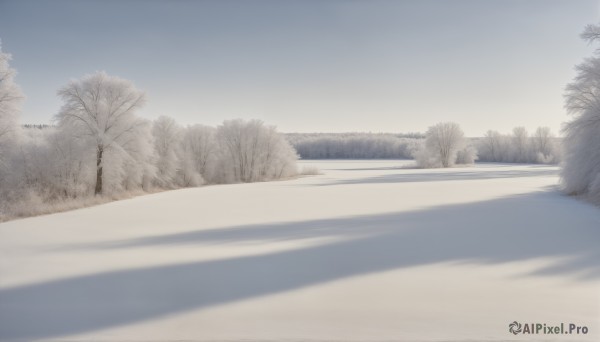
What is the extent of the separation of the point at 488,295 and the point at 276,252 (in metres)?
4.48

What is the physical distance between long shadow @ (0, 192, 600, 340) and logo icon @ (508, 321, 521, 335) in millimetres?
2609

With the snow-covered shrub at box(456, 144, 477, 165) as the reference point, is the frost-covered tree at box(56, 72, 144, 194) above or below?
above

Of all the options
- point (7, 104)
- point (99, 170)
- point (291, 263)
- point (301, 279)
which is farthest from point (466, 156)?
point (301, 279)

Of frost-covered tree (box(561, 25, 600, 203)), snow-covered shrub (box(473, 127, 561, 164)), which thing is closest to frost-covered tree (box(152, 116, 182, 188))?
frost-covered tree (box(561, 25, 600, 203))

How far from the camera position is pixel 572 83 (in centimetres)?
2091

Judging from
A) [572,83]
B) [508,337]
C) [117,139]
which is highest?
[572,83]

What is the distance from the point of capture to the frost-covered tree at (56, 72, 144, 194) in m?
24.0

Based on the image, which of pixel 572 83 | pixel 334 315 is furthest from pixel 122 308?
pixel 572 83

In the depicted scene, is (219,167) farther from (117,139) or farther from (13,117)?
(13,117)

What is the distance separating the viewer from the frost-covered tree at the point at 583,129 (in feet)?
62.1

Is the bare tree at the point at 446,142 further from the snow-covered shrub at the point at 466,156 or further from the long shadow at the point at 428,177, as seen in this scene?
the long shadow at the point at 428,177

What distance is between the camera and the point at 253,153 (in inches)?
1843

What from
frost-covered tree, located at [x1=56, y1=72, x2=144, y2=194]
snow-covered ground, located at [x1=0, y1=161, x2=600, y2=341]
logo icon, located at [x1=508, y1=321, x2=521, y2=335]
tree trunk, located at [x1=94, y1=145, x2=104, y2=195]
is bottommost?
logo icon, located at [x1=508, y1=321, x2=521, y2=335]

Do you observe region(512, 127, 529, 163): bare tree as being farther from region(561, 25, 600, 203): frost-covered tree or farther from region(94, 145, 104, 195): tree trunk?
region(94, 145, 104, 195): tree trunk
